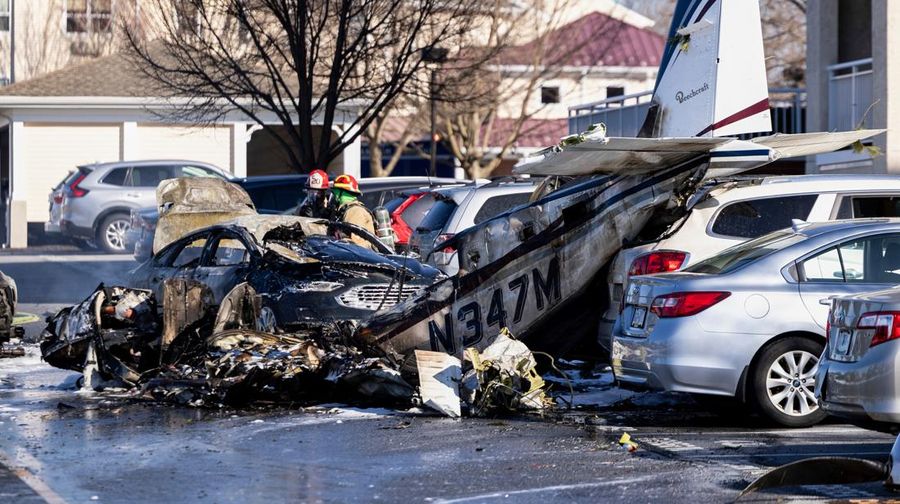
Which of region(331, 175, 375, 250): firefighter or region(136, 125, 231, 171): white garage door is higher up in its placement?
region(136, 125, 231, 171): white garage door

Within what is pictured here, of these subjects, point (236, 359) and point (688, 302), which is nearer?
point (688, 302)

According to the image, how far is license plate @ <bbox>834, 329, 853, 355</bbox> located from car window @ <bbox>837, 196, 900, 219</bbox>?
3657 mm

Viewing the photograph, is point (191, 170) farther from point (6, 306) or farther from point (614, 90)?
point (614, 90)

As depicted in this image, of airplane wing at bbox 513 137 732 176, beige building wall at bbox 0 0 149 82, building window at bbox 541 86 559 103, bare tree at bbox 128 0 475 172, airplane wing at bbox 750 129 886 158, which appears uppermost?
beige building wall at bbox 0 0 149 82

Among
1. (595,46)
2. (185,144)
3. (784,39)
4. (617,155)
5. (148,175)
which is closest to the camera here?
(617,155)

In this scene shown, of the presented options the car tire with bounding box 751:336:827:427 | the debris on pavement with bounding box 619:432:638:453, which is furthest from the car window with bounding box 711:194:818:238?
the debris on pavement with bounding box 619:432:638:453

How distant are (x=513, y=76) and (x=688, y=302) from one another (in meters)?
37.4

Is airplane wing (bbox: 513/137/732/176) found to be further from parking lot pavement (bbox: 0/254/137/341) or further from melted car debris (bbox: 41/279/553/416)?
parking lot pavement (bbox: 0/254/137/341)

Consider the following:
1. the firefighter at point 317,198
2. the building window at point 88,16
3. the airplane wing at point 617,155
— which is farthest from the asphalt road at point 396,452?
the building window at point 88,16

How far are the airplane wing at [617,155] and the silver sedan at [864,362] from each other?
2637 millimetres

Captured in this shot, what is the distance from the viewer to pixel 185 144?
3684 cm

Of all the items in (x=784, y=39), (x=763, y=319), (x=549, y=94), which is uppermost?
(x=784, y=39)

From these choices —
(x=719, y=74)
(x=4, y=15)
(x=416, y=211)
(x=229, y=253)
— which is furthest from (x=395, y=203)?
(x=4, y=15)

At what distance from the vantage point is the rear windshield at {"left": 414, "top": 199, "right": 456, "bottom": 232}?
51.3ft
